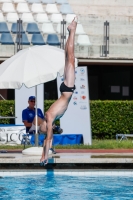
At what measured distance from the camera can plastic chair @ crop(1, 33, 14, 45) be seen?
24594 millimetres

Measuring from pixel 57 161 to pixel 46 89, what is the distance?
1570 centimetres

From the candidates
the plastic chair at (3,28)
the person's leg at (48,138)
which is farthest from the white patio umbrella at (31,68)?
the plastic chair at (3,28)

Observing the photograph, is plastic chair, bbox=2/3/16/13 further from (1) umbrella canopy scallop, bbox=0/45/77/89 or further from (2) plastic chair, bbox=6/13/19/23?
(1) umbrella canopy scallop, bbox=0/45/77/89

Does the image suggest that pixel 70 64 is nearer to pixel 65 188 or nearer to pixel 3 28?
pixel 65 188

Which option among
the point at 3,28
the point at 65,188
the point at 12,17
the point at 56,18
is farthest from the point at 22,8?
the point at 65,188

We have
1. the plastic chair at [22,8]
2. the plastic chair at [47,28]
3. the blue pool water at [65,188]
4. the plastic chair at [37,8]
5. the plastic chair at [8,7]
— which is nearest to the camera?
the blue pool water at [65,188]

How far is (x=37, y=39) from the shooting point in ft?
83.3

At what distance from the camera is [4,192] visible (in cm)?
1041

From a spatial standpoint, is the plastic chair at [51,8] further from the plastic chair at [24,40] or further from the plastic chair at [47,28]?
the plastic chair at [24,40]

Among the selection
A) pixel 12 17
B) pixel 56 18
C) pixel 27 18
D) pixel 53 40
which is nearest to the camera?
pixel 53 40

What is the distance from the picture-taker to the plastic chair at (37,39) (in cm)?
2516

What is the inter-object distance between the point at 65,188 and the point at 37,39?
15089mm

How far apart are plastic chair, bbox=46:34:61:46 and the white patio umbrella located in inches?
426

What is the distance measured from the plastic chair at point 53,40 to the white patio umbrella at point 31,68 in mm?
10809
